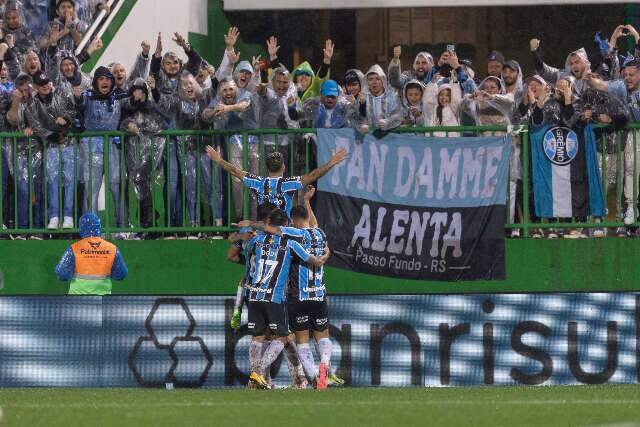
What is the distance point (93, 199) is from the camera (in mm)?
18172

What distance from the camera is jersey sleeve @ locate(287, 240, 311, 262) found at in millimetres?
14789

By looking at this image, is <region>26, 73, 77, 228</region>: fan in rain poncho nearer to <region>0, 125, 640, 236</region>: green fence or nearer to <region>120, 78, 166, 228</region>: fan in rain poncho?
<region>0, 125, 640, 236</region>: green fence

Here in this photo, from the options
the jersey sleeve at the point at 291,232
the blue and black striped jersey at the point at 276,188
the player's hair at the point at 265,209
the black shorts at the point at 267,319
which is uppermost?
the blue and black striped jersey at the point at 276,188

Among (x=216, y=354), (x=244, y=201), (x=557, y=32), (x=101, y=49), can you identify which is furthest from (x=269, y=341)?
(x=557, y=32)

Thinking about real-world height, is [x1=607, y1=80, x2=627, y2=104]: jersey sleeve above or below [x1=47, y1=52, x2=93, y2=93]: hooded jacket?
below

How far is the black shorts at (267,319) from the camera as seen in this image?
574 inches

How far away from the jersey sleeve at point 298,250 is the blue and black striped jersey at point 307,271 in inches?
3.1

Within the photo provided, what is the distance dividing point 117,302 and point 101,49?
7.45 m

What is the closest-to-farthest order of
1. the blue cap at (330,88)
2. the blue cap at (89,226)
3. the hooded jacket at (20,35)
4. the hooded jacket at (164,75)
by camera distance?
the blue cap at (89,226), the blue cap at (330,88), the hooded jacket at (164,75), the hooded jacket at (20,35)

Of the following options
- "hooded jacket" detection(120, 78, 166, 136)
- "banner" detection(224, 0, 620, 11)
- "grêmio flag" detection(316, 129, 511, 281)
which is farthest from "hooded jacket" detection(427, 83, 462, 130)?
"banner" detection(224, 0, 620, 11)

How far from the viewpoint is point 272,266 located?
48.4 ft

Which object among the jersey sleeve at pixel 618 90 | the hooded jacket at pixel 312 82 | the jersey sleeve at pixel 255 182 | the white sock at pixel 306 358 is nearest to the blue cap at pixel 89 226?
the jersey sleeve at pixel 255 182

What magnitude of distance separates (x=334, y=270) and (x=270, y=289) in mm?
3518

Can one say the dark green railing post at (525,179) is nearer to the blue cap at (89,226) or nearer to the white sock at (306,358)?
the white sock at (306,358)
